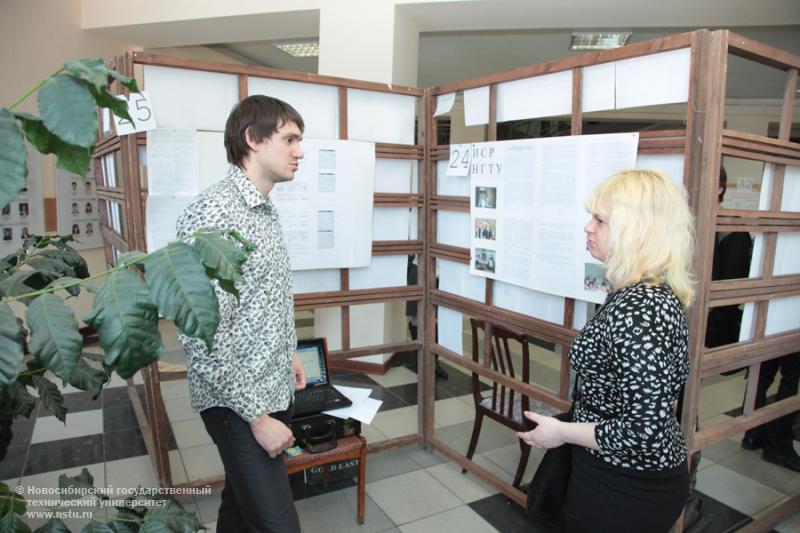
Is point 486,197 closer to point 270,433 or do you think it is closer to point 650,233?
point 650,233

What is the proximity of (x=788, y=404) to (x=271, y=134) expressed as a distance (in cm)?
218

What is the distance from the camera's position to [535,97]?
6.93ft

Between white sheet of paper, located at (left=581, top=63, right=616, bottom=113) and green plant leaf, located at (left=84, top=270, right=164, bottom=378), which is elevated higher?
white sheet of paper, located at (left=581, top=63, right=616, bottom=113)

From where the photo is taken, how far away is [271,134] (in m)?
1.56

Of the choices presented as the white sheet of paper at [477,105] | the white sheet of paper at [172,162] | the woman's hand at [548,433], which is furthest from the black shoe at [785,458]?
the white sheet of paper at [172,162]

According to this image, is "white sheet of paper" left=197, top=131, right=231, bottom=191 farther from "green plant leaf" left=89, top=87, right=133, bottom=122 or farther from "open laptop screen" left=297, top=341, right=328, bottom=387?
"green plant leaf" left=89, top=87, right=133, bottom=122

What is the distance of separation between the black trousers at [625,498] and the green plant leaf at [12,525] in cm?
118

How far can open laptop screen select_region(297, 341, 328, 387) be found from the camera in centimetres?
252

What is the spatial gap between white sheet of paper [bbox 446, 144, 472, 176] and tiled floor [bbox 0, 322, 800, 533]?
5.08ft

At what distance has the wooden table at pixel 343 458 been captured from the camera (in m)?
2.23

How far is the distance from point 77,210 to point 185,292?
4991 millimetres

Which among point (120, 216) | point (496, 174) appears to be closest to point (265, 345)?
point (496, 174)

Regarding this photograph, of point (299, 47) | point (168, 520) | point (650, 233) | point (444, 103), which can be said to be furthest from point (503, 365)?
point (299, 47)

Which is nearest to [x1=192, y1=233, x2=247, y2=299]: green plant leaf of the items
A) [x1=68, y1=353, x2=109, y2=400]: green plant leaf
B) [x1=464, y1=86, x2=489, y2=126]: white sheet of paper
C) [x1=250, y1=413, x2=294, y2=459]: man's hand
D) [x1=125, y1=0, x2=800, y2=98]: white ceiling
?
[x1=68, y1=353, x2=109, y2=400]: green plant leaf
